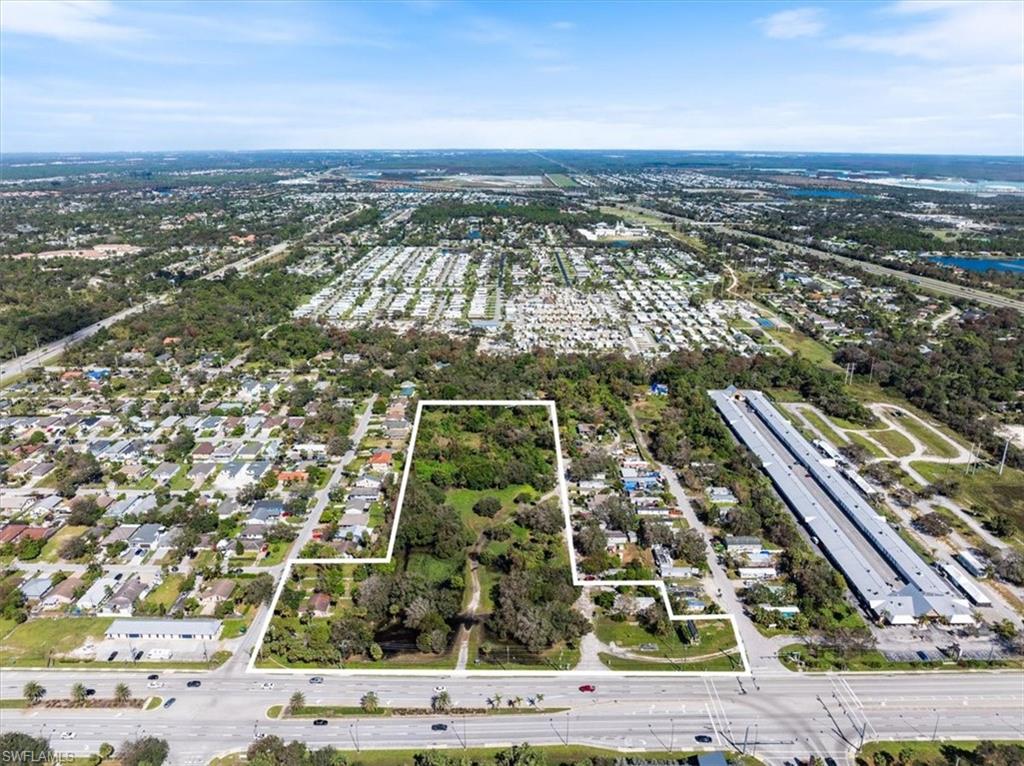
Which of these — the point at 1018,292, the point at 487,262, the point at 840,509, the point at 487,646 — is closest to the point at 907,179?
the point at 1018,292

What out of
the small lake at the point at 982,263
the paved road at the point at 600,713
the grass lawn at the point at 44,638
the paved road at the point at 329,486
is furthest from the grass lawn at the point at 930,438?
the small lake at the point at 982,263

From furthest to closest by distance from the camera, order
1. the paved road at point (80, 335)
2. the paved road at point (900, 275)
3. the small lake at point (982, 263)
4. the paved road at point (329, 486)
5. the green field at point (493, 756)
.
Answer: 1. the small lake at point (982, 263)
2. the paved road at point (900, 275)
3. the paved road at point (80, 335)
4. the paved road at point (329, 486)
5. the green field at point (493, 756)

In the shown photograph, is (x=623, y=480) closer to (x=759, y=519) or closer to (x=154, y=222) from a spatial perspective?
(x=759, y=519)

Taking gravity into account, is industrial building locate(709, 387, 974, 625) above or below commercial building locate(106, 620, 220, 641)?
above

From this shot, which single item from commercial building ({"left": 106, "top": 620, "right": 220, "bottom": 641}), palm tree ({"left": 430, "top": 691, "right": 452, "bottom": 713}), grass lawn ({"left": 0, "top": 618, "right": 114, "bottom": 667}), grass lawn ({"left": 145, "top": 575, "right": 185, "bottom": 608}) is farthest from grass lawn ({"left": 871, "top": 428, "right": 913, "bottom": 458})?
grass lawn ({"left": 0, "top": 618, "right": 114, "bottom": 667})

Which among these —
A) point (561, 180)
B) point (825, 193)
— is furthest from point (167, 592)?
point (561, 180)

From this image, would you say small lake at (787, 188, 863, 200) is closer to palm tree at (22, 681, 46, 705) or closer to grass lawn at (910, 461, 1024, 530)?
grass lawn at (910, 461, 1024, 530)

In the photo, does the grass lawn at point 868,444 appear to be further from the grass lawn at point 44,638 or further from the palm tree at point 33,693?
the palm tree at point 33,693
